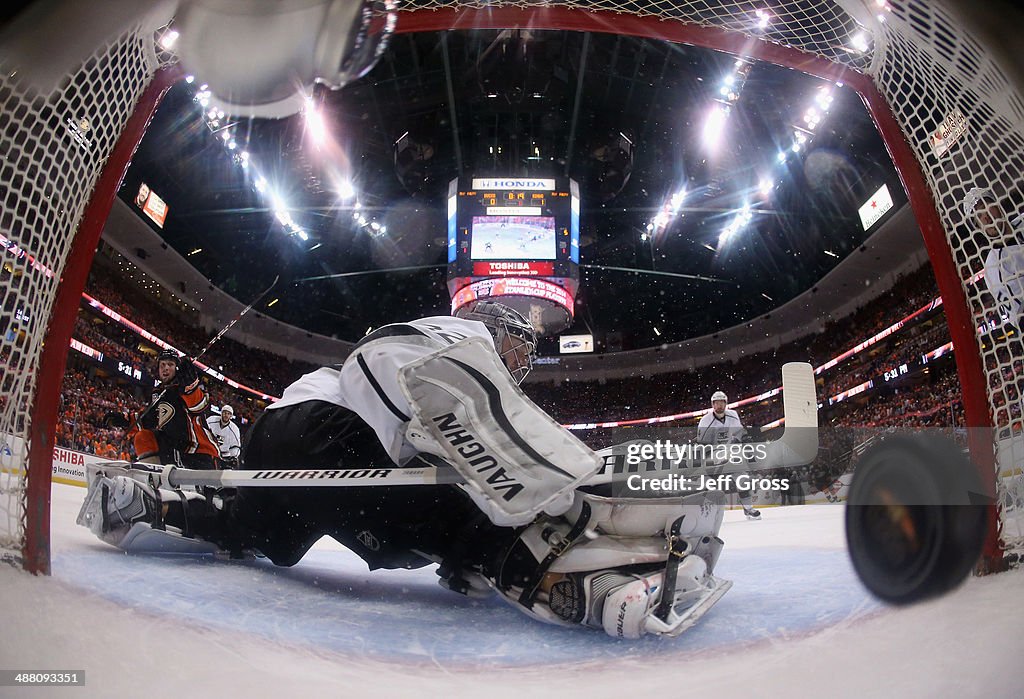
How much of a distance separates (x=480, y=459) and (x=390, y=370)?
→ 195mm

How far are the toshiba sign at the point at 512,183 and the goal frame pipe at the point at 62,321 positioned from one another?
334 cm

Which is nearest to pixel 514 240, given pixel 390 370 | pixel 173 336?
pixel 390 370

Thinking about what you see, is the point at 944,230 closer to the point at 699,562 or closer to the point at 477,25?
the point at 699,562

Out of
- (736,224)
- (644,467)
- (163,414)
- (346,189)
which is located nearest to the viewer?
(644,467)

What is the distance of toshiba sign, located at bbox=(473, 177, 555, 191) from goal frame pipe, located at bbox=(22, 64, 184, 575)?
334 cm

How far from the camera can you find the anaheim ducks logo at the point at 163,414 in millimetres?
1997

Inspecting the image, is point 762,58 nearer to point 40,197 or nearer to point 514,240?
point 40,197

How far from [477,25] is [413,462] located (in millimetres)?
871

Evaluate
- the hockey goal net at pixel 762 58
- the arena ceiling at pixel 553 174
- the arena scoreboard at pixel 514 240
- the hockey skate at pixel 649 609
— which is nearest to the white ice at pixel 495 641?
the hockey skate at pixel 649 609

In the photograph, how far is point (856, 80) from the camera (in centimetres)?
104

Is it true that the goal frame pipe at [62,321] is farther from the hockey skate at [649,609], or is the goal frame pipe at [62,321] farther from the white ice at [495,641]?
the hockey skate at [649,609]

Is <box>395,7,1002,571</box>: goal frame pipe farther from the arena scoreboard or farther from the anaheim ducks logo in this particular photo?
the arena scoreboard

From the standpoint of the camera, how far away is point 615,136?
5.19 metres

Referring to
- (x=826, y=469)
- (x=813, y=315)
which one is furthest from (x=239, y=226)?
(x=813, y=315)
